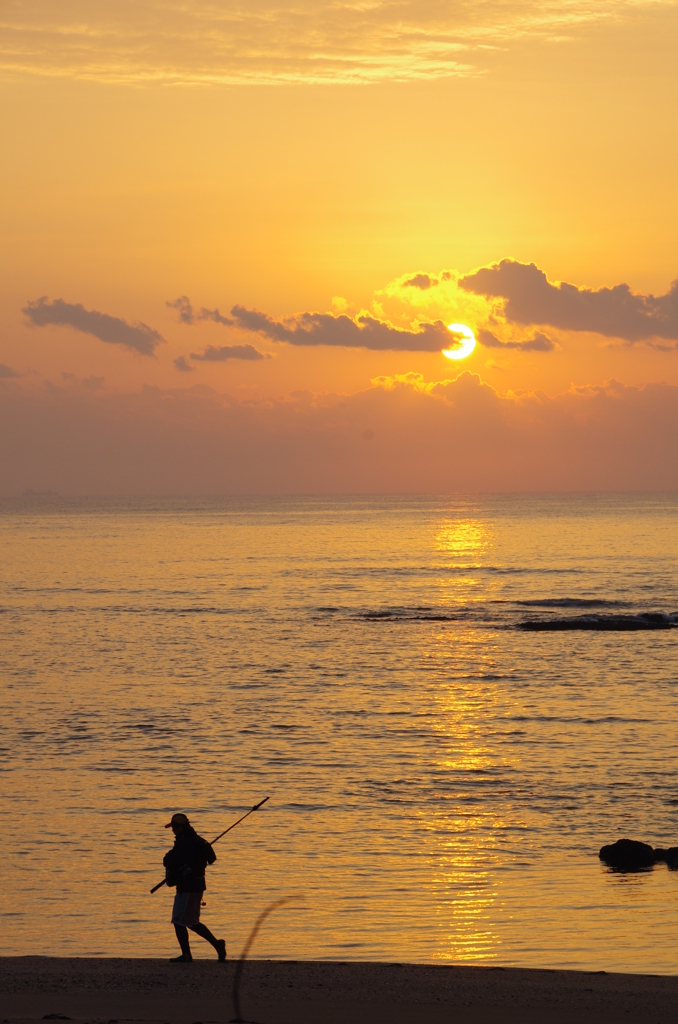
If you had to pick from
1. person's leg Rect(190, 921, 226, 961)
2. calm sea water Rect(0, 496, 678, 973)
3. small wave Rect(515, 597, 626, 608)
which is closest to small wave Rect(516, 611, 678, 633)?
calm sea water Rect(0, 496, 678, 973)

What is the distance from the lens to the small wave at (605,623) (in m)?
57.5

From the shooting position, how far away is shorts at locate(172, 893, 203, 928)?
47.1ft

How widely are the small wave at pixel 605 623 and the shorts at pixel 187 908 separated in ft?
146

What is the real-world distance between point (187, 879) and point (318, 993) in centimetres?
235

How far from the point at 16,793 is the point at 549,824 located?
11321 millimetres

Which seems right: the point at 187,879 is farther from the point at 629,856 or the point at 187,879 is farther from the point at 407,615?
the point at 407,615

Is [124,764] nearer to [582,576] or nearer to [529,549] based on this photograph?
[582,576]

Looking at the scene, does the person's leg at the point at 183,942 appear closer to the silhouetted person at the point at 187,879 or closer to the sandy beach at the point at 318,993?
the silhouetted person at the point at 187,879

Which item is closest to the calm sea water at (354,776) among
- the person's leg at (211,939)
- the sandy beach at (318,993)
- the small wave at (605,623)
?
the small wave at (605,623)

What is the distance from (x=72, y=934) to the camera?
1605 cm

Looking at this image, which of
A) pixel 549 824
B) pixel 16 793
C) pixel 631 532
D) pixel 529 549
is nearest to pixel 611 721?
pixel 549 824

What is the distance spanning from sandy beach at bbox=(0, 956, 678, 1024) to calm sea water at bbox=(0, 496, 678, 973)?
116 cm

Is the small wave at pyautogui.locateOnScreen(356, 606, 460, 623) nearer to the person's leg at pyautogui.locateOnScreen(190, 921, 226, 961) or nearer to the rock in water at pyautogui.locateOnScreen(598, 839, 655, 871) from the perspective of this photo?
the rock in water at pyautogui.locateOnScreen(598, 839, 655, 871)

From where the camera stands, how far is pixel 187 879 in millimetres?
14266
